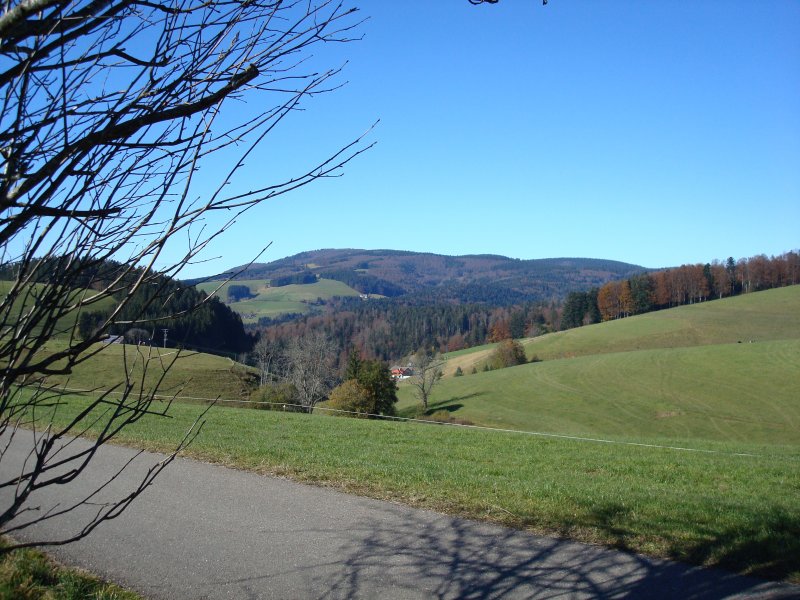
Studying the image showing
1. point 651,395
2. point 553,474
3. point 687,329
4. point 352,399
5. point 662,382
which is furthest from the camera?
point 687,329

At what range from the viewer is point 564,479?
26.6 ft

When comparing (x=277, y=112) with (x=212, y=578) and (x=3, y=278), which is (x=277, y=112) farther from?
(x=212, y=578)

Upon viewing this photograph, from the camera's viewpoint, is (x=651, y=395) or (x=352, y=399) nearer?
(x=352, y=399)

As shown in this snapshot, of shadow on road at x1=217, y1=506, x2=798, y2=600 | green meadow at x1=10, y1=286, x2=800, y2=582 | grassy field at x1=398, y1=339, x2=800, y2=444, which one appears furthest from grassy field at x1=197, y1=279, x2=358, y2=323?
shadow on road at x1=217, y1=506, x2=798, y2=600

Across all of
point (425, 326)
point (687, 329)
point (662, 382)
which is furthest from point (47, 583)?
point (425, 326)

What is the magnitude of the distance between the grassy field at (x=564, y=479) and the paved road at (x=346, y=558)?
421 mm

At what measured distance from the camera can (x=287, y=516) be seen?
5922 millimetres

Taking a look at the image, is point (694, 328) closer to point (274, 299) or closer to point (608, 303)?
point (608, 303)

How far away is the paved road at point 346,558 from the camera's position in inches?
169

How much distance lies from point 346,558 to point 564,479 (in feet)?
13.6

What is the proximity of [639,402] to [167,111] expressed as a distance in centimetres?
5364

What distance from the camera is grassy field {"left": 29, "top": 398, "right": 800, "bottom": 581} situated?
525 centimetres

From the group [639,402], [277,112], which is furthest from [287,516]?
[639,402]

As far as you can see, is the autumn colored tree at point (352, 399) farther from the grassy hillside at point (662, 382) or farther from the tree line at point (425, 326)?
the tree line at point (425, 326)
